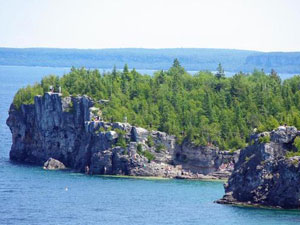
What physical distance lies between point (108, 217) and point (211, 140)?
32.5 m

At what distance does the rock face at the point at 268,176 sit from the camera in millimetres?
92062

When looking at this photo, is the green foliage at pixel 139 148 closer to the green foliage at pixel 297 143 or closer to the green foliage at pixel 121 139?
the green foliage at pixel 121 139

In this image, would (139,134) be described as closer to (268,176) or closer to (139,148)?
(139,148)

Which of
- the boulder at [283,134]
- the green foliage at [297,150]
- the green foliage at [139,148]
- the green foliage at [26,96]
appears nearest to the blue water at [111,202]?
the green foliage at [139,148]

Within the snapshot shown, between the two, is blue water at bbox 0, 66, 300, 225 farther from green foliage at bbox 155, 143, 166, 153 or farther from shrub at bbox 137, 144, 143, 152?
green foliage at bbox 155, 143, 166, 153

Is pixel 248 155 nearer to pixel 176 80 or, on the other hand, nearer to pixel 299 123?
pixel 299 123

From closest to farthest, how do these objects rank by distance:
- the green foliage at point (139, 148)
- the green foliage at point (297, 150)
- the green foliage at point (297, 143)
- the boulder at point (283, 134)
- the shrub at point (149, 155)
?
the green foliage at point (297, 150), the green foliage at point (297, 143), the boulder at point (283, 134), the shrub at point (149, 155), the green foliage at point (139, 148)

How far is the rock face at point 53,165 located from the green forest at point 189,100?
7.43m

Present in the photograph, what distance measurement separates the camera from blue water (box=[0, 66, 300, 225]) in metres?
89.0

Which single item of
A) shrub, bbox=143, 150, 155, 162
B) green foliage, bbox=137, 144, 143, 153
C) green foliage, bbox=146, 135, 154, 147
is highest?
green foliage, bbox=146, 135, 154, 147

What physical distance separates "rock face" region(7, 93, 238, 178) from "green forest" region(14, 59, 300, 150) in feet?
6.42

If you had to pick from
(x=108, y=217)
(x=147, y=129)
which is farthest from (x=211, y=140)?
(x=108, y=217)

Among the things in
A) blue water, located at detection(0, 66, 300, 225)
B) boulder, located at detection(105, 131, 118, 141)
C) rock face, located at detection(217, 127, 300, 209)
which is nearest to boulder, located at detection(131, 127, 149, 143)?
boulder, located at detection(105, 131, 118, 141)

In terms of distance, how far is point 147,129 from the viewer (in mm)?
120625
